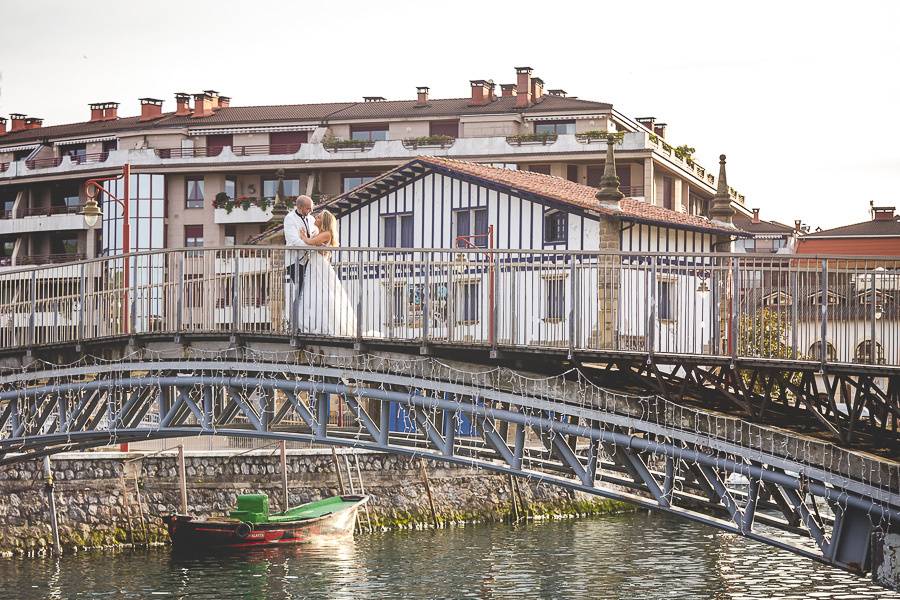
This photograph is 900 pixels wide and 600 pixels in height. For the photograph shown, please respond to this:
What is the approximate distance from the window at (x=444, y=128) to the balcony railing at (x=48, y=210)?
61.0 ft

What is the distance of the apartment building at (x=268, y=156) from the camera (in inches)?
2603

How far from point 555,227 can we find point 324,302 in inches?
786

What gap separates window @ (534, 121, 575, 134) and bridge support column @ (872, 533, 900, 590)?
172ft

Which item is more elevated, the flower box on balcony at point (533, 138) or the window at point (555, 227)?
the flower box on balcony at point (533, 138)

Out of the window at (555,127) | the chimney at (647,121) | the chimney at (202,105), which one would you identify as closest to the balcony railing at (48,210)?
the chimney at (202,105)

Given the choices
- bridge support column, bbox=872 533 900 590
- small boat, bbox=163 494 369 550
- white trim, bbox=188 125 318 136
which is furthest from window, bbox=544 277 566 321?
white trim, bbox=188 125 318 136

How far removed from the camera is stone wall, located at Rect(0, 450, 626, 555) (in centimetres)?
3741

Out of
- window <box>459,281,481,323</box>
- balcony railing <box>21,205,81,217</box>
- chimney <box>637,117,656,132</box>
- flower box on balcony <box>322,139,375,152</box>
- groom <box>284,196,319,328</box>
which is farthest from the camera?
chimney <box>637,117,656,132</box>

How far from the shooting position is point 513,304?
20.6 metres

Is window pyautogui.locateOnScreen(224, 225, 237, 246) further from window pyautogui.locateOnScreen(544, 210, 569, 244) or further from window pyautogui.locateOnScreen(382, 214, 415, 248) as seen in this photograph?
window pyautogui.locateOnScreen(544, 210, 569, 244)

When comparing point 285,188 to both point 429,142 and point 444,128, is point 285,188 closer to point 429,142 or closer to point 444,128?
point 444,128

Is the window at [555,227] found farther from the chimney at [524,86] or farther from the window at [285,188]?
the window at [285,188]

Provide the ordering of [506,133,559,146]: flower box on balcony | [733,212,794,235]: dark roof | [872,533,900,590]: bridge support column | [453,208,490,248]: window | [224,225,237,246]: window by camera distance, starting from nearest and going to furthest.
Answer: [872,533,900,590]: bridge support column
[453,208,490,248]: window
[506,133,559,146]: flower box on balcony
[224,225,237,246]: window
[733,212,794,235]: dark roof

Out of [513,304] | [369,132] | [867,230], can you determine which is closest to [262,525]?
[513,304]
